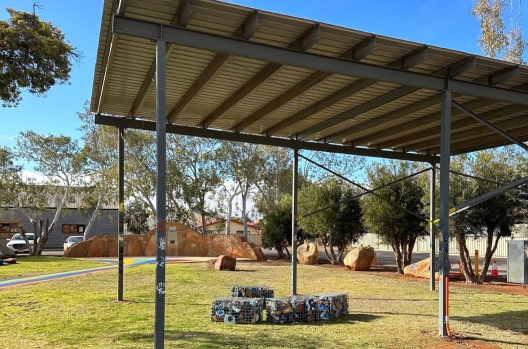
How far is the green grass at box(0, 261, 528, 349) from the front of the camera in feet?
24.9

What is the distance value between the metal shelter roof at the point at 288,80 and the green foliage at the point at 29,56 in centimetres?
84

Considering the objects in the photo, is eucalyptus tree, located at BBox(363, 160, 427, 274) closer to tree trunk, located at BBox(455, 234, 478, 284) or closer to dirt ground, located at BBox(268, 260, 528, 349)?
dirt ground, located at BBox(268, 260, 528, 349)

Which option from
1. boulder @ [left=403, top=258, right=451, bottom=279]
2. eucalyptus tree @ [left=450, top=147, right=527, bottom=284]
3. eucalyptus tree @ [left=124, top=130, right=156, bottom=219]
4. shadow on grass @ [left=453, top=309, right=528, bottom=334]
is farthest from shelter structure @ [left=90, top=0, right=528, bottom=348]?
eucalyptus tree @ [left=124, top=130, right=156, bottom=219]

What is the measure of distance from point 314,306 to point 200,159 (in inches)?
1201

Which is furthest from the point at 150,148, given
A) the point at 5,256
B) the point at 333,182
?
the point at 333,182

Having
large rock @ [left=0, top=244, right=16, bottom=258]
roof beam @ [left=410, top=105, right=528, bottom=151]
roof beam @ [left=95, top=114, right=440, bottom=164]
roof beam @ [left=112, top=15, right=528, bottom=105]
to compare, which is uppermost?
roof beam @ [left=112, top=15, right=528, bottom=105]

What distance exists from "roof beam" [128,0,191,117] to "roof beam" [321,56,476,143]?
4529mm

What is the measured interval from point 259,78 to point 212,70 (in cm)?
97

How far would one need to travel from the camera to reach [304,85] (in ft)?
31.5

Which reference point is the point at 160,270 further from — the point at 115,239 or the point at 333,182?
the point at 115,239

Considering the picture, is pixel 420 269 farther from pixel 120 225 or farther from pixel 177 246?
pixel 177 246

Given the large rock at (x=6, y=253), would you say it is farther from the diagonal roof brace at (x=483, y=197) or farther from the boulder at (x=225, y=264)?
the diagonal roof brace at (x=483, y=197)

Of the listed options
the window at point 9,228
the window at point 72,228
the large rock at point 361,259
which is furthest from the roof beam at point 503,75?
the window at point 72,228

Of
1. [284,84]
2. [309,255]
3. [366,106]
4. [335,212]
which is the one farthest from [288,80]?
[309,255]
